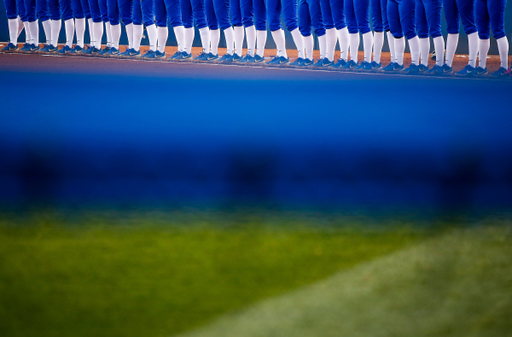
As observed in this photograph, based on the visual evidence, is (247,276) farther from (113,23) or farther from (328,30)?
(113,23)

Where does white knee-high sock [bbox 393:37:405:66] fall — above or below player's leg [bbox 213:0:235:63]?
below

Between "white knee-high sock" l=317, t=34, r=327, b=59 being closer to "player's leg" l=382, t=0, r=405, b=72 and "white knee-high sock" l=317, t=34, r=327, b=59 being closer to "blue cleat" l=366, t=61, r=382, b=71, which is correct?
"blue cleat" l=366, t=61, r=382, b=71

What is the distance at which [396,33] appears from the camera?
4.23 meters

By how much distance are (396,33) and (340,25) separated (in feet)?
1.65

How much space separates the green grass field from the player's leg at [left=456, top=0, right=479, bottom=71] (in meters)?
2.62

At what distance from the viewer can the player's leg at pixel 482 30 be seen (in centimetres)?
393

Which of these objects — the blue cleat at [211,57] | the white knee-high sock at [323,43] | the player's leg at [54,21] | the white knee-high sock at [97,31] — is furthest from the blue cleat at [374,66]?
the player's leg at [54,21]

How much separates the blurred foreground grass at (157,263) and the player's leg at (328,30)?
2.76 metres

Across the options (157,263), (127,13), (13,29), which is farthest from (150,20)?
(157,263)

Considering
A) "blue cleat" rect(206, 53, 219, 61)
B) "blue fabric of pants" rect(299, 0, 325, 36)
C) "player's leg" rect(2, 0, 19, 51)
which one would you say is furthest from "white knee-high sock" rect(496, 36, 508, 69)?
"player's leg" rect(2, 0, 19, 51)

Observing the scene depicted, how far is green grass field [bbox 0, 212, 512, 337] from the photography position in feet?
4.58

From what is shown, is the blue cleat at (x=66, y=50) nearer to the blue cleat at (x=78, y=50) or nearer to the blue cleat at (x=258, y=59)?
the blue cleat at (x=78, y=50)

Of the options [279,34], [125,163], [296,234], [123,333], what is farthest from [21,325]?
[279,34]

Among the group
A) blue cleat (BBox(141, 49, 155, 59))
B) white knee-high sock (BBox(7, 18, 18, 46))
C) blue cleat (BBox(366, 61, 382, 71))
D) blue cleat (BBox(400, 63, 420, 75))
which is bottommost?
blue cleat (BBox(400, 63, 420, 75))
